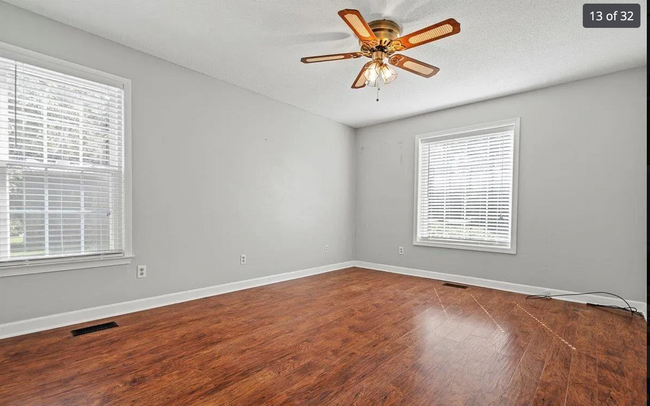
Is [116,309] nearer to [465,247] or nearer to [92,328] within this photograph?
[92,328]

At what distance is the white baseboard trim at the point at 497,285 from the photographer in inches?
133

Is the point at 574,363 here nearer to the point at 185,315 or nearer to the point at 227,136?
the point at 185,315

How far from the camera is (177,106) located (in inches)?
135

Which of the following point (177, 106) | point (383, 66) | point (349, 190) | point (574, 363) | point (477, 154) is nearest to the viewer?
point (574, 363)

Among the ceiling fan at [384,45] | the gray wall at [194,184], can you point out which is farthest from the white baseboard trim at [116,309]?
the ceiling fan at [384,45]

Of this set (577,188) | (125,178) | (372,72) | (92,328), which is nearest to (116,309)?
(92,328)

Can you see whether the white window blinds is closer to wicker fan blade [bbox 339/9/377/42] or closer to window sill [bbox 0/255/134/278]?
window sill [bbox 0/255/134/278]

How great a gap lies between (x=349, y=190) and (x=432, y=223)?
163 cm

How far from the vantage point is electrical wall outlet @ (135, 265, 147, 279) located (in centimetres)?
312

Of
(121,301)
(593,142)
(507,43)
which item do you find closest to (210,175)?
(121,301)

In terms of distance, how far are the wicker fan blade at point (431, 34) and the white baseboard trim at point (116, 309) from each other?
10.6ft

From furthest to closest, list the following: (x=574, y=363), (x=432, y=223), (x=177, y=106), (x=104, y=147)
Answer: (x=432, y=223)
(x=177, y=106)
(x=104, y=147)
(x=574, y=363)

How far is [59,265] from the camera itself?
2648mm

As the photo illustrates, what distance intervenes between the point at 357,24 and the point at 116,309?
325cm
